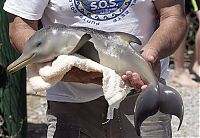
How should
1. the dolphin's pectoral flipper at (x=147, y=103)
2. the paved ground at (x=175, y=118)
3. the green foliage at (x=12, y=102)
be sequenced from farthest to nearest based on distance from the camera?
1. the paved ground at (x=175, y=118)
2. the green foliage at (x=12, y=102)
3. the dolphin's pectoral flipper at (x=147, y=103)

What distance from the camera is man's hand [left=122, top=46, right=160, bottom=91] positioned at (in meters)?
2.39

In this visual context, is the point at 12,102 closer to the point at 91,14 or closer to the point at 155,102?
the point at 91,14

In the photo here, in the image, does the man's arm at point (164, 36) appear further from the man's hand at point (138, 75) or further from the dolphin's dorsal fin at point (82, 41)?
the dolphin's dorsal fin at point (82, 41)

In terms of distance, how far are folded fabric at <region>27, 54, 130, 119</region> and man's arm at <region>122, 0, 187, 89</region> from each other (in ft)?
0.15

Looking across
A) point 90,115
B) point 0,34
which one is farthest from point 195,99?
point 90,115

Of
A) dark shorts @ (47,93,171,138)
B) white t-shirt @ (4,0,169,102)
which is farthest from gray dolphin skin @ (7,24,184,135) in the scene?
dark shorts @ (47,93,171,138)

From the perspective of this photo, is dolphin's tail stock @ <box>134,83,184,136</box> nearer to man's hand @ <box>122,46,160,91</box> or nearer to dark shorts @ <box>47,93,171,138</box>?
man's hand @ <box>122,46,160,91</box>

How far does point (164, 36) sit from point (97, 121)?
21.0 inches

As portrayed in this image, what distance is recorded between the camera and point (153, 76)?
2.38 metres

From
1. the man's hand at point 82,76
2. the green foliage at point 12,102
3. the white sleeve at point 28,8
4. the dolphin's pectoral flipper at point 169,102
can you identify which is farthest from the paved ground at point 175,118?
the dolphin's pectoral flipper at point 169,102

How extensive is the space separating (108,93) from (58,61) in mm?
233

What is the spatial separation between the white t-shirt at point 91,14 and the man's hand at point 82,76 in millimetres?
244

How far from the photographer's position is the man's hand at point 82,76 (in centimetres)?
245

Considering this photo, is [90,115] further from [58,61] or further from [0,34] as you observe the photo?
[0,34]
